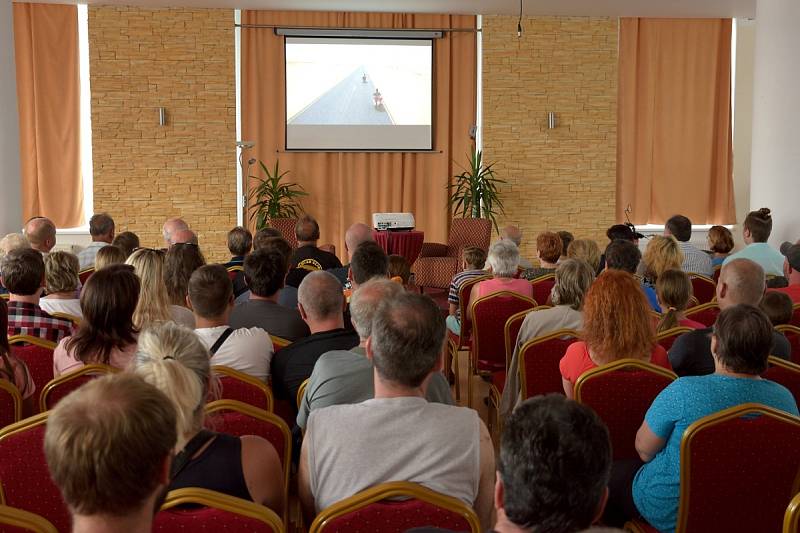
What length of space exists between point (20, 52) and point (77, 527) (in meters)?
11.3

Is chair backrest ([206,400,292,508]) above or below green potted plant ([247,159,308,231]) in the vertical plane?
below

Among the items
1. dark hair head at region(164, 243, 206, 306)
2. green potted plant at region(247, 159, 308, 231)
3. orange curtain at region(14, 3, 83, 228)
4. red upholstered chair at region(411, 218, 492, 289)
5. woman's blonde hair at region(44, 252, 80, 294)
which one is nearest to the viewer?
dark hair head at region(164, 243, 206, 306)

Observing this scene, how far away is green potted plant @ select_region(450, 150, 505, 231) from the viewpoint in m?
11.9

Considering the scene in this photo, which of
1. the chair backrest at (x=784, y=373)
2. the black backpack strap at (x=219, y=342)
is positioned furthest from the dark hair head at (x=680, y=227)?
the black backpack strap at (x=219, y=342)

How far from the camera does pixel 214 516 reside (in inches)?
69.5

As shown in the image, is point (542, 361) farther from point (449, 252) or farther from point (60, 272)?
point (449, 252)

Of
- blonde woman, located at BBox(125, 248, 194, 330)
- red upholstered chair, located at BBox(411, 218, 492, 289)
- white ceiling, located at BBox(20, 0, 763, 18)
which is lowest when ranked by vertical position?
red upholstered chair, located at BBox(411, 218, 492, 289)

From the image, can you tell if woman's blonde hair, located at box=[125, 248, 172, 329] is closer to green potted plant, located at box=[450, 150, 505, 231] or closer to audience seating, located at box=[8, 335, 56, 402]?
audience seating, located at box=[8, 335, 56, 402]

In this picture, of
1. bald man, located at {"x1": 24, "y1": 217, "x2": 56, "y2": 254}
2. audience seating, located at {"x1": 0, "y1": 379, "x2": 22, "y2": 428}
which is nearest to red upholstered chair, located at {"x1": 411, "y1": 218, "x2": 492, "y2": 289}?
bald man, located at {"x1": 24, "y1": 217, "x2": 56, "y2": 254}

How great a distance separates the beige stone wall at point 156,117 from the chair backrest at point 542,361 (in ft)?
27.8

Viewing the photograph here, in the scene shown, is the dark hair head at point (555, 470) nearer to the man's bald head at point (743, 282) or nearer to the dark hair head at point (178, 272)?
the man's bald head at point (743, 282)

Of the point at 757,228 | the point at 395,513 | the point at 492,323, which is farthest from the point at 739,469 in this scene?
the point at 757,228

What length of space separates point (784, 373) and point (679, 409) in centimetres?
80

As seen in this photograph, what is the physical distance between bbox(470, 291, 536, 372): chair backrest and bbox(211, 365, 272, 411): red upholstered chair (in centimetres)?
208
